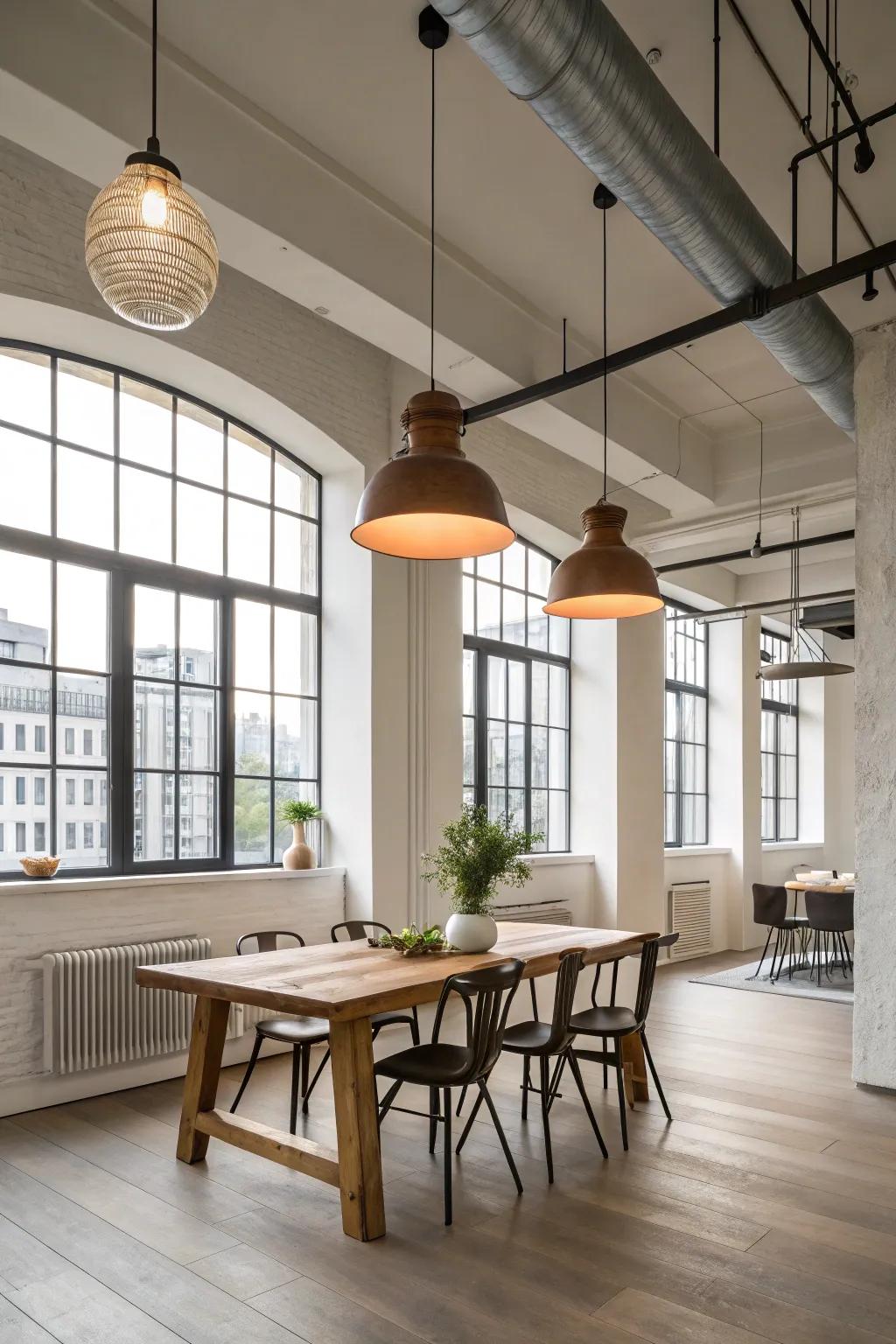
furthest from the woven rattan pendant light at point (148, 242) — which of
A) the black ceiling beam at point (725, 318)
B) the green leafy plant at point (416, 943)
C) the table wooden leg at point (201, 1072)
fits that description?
the green leafy plant at point (416, 943)

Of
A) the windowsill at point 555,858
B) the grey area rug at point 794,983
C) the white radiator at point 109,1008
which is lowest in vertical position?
the grey area rug at point 794,983

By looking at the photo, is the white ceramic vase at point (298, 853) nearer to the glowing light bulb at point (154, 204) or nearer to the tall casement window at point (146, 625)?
the tall casement window at point (146, 625)

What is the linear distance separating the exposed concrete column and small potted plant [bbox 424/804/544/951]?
198 centimetres

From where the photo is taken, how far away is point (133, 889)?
5.34m

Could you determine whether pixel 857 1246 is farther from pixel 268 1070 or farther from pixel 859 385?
pixel 859 385

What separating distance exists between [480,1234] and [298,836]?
328 cm

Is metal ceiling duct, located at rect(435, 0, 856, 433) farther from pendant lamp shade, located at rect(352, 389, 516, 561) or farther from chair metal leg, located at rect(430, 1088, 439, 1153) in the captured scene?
chair metal leg, located at rect(430, 1088, 439, 1153)

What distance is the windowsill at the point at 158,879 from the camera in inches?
192

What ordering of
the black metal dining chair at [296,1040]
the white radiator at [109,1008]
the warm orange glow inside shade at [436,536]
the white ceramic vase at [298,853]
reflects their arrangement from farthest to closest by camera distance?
the white ceramic vase at [298,853]
the white radiator at [109,1008]
the black metal dining chair at [296,1040]
the warm orange glow inside shade at [436,536]

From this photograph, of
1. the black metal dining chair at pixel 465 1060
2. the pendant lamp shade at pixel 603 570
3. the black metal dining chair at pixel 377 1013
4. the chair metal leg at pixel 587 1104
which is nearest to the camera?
the black metal dining chair at pixel 465 1060

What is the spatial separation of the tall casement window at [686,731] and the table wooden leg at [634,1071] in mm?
6245

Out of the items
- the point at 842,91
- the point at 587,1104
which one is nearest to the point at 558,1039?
the point at 587,1104

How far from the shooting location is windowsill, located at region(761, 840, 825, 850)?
12.6 m

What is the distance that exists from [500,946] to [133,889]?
202cm
